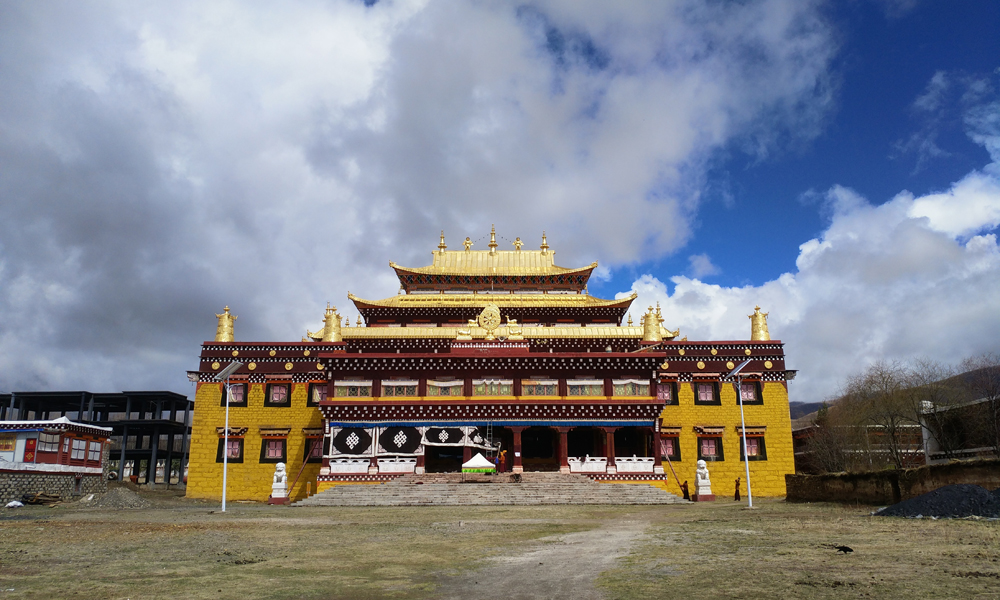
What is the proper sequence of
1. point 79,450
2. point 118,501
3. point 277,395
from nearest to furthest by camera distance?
point 118,501 → point 79,450 → point 277,395

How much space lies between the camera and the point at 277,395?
4659 centimetres

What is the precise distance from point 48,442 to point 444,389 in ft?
71.2

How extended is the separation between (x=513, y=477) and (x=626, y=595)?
27.0 meters

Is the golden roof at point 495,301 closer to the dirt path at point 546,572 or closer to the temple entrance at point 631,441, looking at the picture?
the temple entrance at point 631,441

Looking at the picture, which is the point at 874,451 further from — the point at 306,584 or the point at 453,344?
the point at 306,584

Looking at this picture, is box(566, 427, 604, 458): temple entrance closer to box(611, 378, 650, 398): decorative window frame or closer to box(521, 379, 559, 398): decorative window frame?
box(611, 378, 650, 398): decorative window frame

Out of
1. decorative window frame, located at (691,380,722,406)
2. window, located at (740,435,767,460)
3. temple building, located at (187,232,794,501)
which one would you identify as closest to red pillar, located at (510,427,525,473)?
temple building, located at (187,232,794,501)

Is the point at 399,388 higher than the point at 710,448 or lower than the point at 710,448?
higher

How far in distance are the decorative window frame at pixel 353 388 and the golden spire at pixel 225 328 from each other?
1124 cm

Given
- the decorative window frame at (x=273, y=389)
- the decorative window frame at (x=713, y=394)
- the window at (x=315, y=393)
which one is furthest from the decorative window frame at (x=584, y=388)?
the decorative window frame at (x=273, y=389)

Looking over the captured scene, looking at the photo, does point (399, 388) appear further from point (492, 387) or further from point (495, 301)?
point (495, 301)

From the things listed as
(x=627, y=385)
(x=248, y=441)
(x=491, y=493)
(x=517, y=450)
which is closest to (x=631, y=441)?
(x=627, y=385)

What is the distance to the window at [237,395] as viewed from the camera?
46.3 metres

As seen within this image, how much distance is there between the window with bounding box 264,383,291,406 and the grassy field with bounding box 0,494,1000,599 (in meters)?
23.8
